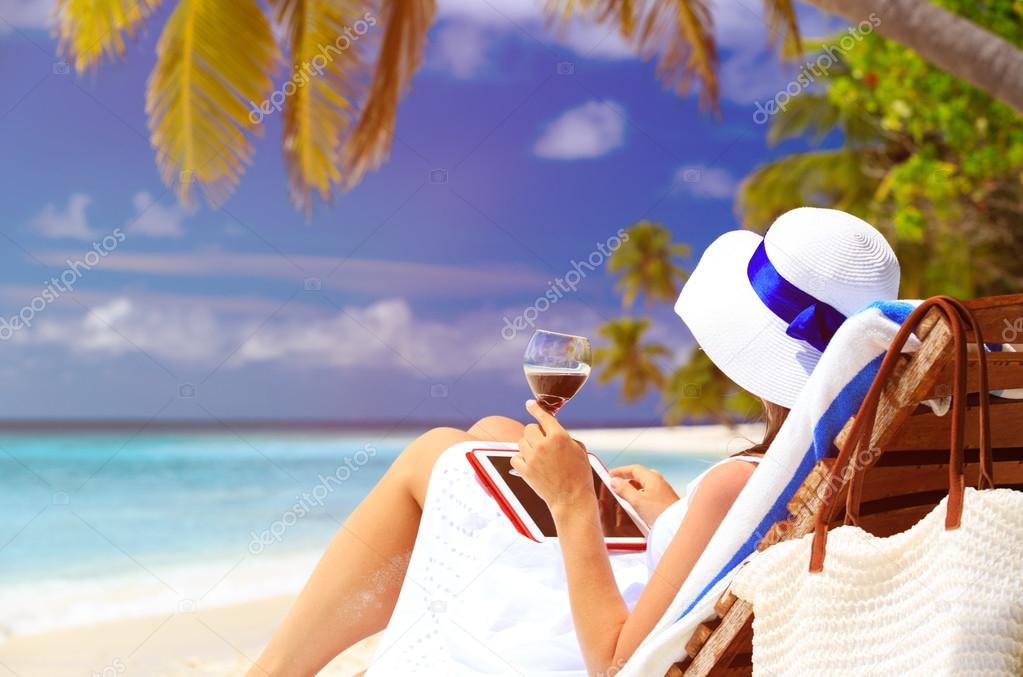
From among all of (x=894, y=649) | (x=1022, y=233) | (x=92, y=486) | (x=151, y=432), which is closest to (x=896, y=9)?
(x=894, y=649)

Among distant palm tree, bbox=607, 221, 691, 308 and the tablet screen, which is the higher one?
the tablet screen

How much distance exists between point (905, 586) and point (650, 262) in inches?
966

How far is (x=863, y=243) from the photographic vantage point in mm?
1604

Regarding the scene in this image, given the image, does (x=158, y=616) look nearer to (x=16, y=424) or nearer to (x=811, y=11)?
(x=16, y=424)

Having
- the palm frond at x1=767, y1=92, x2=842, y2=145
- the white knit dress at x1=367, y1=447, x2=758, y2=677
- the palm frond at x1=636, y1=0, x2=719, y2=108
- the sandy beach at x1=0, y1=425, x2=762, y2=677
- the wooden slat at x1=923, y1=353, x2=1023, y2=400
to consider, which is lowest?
the sandy beach at x1=0, y1=425, x2=762, y2=677

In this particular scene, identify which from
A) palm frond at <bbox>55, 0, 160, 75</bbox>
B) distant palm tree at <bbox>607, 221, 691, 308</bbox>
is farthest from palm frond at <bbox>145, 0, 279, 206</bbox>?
distant palm tree at <bbox>607, 221, 691, 308</bbox>

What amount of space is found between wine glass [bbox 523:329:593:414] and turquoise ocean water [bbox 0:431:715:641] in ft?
29.4

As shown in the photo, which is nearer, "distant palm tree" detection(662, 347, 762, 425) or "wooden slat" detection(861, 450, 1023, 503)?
"wooden slat" detection(861, 450, 1023, 503)

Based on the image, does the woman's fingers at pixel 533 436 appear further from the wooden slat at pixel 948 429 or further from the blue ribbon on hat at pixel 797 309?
the wooden slat at pixel 948 429

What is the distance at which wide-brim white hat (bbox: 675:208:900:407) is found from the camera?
158cm

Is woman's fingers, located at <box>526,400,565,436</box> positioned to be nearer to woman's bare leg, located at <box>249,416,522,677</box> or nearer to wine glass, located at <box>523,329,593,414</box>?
wine glass, located at <box>523,329,593,414</box>

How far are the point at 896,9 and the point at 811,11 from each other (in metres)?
27.5

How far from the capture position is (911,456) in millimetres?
1407

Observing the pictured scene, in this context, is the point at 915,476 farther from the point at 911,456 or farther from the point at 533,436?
the point at 533,436
